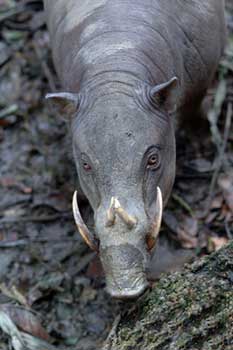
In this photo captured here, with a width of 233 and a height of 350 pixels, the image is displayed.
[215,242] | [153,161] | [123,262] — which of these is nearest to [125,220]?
[123,262]

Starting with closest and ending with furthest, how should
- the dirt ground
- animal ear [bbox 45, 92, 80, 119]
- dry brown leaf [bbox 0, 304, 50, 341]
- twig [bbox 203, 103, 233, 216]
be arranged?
animal ear [bbox 45, 92, 80, 119] → dry brown leaf [bbox 0, 304, 50, 341] → the dirt ground → twig [bbox 203, 103, 233, 216]

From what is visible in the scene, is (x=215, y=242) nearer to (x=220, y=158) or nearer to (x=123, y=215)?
(x=220, y=158)

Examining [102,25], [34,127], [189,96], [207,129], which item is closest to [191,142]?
[207,129]

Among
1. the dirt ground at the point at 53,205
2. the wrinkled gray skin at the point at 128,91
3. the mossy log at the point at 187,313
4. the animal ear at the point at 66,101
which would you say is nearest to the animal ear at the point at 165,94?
the wrinkled gray skin at the point at 128,91

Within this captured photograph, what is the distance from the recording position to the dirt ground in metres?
4.28

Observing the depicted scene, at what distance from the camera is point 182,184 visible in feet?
16.7

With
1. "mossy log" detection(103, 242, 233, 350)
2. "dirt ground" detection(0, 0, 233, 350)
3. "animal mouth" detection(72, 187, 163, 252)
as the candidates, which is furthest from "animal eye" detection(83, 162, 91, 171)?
"dirt ground" detection(0, 0, 233, 350)

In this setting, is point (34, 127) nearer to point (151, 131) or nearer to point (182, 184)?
point (182, 184)

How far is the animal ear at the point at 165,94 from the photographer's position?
11.9 ft

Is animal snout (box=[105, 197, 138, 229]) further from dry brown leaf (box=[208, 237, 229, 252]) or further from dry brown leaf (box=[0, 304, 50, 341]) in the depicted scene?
dry brown leaf (box=[208, 237, 229, 252])

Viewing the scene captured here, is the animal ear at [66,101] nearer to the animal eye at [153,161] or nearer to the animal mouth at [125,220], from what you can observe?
the animal eye at [153,161]

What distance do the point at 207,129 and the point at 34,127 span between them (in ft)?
4.34

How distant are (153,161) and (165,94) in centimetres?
36

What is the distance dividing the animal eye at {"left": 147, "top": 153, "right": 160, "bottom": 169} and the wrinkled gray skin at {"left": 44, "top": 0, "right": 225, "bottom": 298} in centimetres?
3
